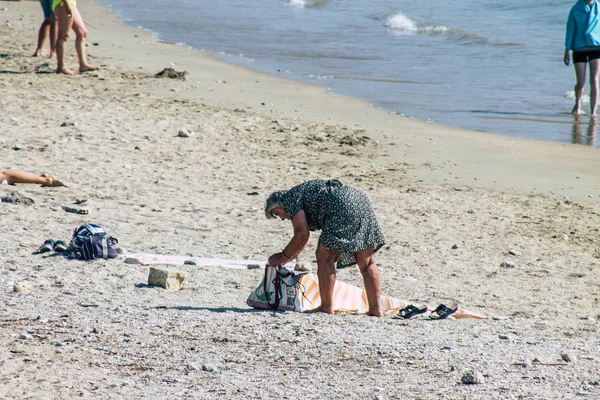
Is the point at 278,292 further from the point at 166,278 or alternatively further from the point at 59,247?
the point at 59,247

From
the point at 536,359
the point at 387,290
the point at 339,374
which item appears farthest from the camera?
the point at 387,290

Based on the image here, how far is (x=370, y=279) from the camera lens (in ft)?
18.5

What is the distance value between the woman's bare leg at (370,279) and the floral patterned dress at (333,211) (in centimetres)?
12

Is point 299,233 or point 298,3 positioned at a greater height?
point 298,3

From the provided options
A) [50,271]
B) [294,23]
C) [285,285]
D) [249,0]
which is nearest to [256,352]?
[285,285]

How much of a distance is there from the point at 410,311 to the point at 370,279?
12.7 inches

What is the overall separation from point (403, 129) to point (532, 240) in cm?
421

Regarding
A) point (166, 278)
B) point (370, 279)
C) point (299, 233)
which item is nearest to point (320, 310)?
point (370, 279)

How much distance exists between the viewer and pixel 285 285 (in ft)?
18.4

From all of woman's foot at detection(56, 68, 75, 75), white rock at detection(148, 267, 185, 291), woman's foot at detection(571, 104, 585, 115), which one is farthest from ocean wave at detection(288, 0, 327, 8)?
white rock at detection(148, 267, 185, 291)

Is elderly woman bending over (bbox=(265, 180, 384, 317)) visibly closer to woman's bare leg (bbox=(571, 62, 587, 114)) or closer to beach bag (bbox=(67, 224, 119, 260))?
beach bag (bbox=(67, 224, 119, 260))

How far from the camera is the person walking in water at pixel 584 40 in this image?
499 inches

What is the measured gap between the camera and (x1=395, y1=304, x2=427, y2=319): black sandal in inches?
221

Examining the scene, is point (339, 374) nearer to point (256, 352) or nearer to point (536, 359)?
point (256, 352)
